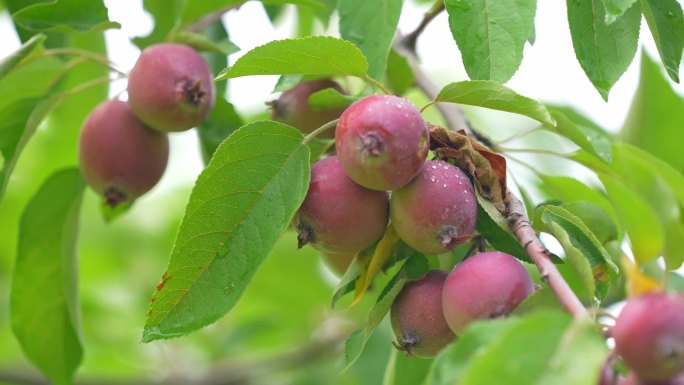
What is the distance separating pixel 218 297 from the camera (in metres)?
1.41

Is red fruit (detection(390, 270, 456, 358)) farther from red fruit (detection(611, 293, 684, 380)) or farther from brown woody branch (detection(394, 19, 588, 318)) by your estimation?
red fruit (detection(611, 293, 684, 380))

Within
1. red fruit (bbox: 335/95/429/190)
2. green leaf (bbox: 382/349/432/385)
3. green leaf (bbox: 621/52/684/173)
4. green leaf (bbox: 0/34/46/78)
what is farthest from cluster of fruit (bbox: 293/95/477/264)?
green leaf (bbox: 621/52/684/173)

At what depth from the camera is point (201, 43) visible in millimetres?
1967

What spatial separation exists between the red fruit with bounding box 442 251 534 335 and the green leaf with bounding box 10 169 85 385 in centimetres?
109

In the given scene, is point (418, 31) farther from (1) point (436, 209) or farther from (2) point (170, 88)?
(1) point (436, 209)

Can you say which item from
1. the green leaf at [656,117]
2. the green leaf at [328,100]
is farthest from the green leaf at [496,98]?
the green leaf at [656,117]

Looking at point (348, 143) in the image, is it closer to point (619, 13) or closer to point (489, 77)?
point (489, 77)

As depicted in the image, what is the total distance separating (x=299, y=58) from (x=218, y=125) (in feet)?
2.26

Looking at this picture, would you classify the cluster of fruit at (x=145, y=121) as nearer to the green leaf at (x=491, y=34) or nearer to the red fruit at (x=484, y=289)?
the green leaf at (x=491, y=34)

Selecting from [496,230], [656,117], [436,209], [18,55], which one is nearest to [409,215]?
[436,209]

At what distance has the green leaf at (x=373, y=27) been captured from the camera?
1.69 m

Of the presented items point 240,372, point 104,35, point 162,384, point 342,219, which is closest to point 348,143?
point 342,219

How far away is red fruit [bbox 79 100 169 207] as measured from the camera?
74.2 inches

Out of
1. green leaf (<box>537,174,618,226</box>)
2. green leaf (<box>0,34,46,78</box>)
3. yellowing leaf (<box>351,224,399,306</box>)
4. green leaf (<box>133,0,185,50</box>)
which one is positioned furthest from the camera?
green leaf (<box>133,0,185,50</box>)
